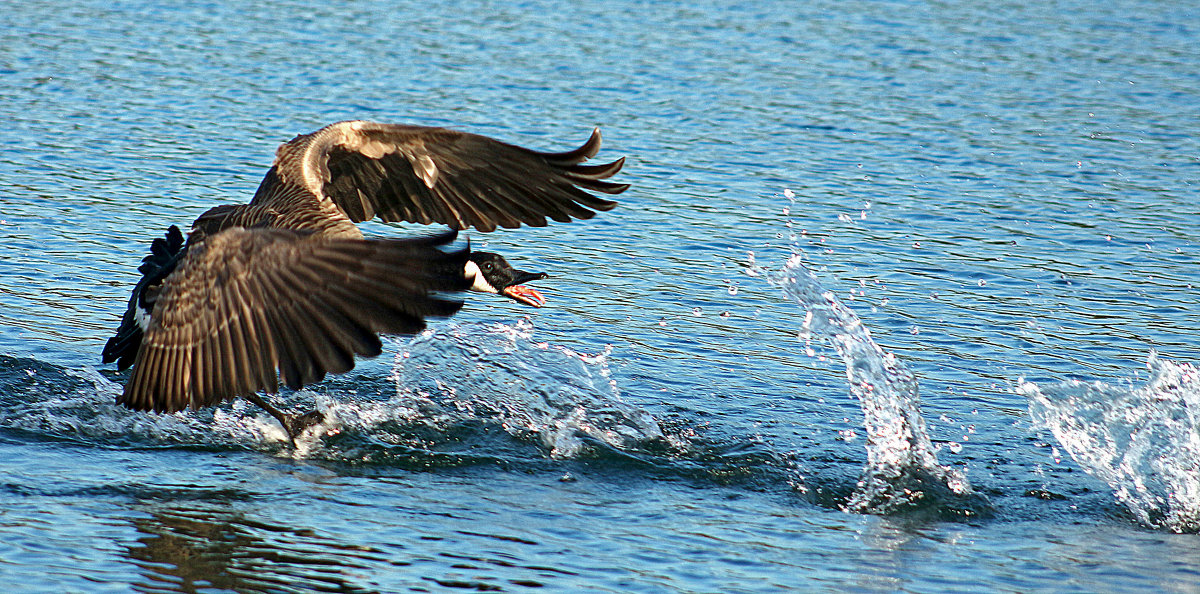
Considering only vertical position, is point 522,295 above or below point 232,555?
above

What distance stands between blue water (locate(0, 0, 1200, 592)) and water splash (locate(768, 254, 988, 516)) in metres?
0.02

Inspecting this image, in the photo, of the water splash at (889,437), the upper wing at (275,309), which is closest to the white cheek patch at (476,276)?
the upper wing at (275,309)

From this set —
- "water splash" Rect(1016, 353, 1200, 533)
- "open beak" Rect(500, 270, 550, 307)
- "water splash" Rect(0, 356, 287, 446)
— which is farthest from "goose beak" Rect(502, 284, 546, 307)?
"water splash" Rect(1016, 353, 1200, 533)

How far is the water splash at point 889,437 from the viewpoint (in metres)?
6.45

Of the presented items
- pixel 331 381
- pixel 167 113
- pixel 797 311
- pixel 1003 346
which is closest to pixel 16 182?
pixel 167 113

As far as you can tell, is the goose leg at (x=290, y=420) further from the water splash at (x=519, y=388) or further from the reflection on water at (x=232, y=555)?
the reflection on water at (x=232, y=555)

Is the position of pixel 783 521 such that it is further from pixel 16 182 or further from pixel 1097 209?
pixel 16 182

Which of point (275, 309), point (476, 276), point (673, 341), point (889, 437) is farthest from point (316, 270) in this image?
point (673, 341)

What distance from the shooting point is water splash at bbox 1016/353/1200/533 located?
647cm

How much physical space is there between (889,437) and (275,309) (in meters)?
2.95

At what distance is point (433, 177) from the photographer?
7.55 m

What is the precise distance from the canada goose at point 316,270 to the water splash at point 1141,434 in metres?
2.53

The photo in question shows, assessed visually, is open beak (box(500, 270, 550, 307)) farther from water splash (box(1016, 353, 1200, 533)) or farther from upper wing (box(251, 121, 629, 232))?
water splash (box(1016, 353, 1200, 533))

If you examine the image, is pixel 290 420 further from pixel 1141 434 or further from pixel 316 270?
pixel 1141 434
